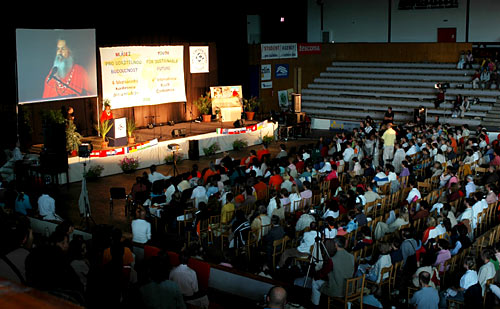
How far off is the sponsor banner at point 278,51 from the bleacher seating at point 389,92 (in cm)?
204

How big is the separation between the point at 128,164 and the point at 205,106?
741cm

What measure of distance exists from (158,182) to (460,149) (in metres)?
10.2

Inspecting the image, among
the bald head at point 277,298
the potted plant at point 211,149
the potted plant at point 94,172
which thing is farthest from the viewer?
the potted plant at point 211,149

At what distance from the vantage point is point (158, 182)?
11.8 metres

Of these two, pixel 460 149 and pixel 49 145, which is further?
pixel 460 149

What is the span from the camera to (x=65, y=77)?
17.9 metres

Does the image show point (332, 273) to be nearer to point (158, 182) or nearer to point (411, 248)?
point (411, 248)

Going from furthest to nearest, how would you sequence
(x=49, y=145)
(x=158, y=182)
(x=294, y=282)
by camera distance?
(x=49, y=145)
(x=158, y=182)
(x=294, y=282)

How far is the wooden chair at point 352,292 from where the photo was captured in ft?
22.1

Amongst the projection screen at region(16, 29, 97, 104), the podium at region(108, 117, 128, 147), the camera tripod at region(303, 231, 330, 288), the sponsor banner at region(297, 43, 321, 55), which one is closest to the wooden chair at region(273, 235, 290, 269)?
the camera tripod at region(303, 231, 330, 288)

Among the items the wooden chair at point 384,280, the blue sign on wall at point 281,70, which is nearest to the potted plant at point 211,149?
the blue sign on wall at point 281,70

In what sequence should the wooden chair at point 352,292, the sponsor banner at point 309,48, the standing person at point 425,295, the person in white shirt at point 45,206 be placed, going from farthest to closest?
the sponsor banner at point 309,48, the person in white shirt at point 45,206, the wooden chair at point 352,292, the standing person at point 425,295

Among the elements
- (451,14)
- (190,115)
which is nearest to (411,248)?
(190,115)

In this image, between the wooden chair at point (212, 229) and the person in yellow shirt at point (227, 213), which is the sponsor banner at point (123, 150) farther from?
the person in yellow shirt at point (227, 213)
